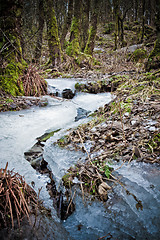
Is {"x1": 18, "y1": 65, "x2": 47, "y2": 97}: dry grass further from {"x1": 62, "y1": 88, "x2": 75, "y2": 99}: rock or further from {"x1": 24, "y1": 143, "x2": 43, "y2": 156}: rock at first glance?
{"x1": 24, "y1": 143, "x2": 43, "y2": 156}: rock

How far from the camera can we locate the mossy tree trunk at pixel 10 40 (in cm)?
423

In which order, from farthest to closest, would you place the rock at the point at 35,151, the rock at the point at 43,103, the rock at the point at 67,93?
the rock at the point at 67,93 → the rock at the point at 43,103 → the rock at the point at 35,151

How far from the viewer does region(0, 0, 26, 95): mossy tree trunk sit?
423cm

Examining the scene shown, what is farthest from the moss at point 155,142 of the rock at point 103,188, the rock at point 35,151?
the rock at point 35,151

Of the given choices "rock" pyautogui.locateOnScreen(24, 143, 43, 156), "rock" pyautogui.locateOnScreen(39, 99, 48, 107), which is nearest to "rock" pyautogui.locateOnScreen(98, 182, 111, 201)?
"rock" pyautogui.locateOnScreen(24, 143, 43, 156)

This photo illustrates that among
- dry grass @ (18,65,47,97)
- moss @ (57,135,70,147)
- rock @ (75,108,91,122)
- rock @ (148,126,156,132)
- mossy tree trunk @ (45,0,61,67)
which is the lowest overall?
moss @ (57,135,70,147)

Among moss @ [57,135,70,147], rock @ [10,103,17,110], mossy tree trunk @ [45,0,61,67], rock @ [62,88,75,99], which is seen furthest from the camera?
mossy tree trunk @ [45,0,61,67]

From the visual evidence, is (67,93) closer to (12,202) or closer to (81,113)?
(81,113)

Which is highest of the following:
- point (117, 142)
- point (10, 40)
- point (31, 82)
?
point (10, 40)

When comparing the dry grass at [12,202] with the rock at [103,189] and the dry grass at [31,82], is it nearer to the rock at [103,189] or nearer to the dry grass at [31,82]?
the rock at [103,189]

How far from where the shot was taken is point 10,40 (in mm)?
4395

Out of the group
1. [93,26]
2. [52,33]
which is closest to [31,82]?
[52,33]

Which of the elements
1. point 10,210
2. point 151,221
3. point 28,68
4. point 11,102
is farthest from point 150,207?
point 28,68

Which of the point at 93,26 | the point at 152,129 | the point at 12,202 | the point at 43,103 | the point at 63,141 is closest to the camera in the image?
the point at 12,202
